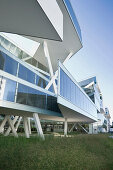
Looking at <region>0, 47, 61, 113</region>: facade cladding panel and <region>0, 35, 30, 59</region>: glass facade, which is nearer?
<region>0, 47, 61, 113</region>: facade cladding panel

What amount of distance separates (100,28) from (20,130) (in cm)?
3440

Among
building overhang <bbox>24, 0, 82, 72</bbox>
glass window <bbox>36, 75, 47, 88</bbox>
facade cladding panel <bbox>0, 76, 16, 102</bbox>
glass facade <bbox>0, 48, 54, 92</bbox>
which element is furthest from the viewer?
glass window <bbox>36, 75, 47, 88</bbox>

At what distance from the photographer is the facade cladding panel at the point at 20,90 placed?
15.9 metres

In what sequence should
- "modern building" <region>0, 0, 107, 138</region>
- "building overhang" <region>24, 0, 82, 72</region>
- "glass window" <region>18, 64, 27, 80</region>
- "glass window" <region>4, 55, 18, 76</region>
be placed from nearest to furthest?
"modern building" <region>0, 0, 107, 138</region>, "glass window" <region>4, 55, 18, 76</region>, "glass window" <region>18, 64, 27, 80</region>, "building overhang" <region>24, 0, 82, 72</region>

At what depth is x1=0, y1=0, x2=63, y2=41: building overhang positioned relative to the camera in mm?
3692

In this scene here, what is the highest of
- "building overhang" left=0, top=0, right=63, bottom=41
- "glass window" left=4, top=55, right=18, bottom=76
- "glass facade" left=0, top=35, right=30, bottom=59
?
"glass facade" left=0, top=35, right=30, bottom=59

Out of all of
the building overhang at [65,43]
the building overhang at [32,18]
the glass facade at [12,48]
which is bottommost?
the building overhang at [32,18]

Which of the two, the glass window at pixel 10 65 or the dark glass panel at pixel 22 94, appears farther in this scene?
the dark glass panel at pixel 22 94

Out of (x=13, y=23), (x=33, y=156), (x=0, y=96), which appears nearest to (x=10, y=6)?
(x=13, y=23)

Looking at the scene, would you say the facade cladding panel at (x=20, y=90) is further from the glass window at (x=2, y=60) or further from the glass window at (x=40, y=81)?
the glass window at (x=40, y=81)

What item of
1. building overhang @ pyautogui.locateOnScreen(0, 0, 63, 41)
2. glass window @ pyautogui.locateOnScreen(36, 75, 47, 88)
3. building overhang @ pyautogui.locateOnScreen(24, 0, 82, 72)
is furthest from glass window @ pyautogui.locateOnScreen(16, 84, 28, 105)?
building overhang @ pyautogui.locateOnScreen(0, 0, 63, 41)

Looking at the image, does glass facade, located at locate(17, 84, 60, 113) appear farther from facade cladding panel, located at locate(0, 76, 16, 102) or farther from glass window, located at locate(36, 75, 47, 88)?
glass window, located at locate(36, 75, 47, 88)

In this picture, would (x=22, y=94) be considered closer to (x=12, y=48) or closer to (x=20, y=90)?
(x=20, y=90)

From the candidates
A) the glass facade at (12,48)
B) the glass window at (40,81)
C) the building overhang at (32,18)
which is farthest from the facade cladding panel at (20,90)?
the building overhang at (32,18)
